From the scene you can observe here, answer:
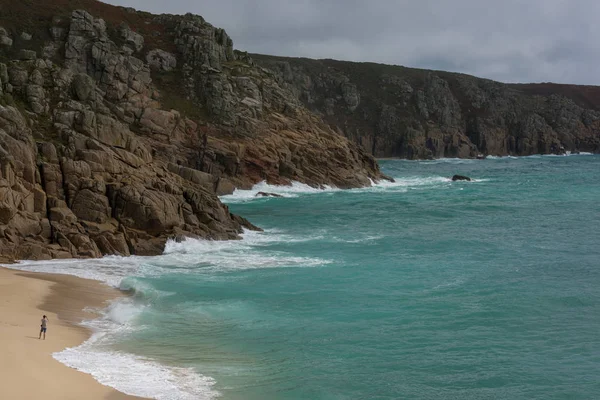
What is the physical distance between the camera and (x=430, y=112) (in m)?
170

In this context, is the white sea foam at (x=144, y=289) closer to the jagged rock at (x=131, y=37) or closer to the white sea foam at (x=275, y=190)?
the white sea foam at (x=275, y=190)

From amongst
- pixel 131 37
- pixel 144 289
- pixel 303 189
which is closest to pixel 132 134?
pixel 144 289

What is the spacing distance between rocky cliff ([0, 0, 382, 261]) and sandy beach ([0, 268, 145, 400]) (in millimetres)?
6001

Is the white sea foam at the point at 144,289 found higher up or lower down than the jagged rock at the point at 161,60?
lower down

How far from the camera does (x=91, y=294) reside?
28.2 meters

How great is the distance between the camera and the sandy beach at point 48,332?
17000 millimetres

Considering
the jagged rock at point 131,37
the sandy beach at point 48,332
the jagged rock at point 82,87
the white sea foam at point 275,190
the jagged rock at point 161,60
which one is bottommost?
the sandy beach at point 48,332

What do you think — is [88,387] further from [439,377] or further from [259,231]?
[259,231]

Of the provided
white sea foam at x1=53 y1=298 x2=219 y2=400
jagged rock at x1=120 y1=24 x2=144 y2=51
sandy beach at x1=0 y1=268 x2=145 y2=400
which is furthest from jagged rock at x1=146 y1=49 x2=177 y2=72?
white sea foam at x1=53 y1=298 x2=219 y2=400

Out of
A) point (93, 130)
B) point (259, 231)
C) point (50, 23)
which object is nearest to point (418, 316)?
point (259, 231)

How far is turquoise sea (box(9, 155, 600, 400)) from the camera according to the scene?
62.7ft

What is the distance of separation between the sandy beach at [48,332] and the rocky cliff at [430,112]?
419 feet

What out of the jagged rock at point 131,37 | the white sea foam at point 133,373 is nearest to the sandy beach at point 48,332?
the white sea foam at point 133,373

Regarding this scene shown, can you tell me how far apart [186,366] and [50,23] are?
226 ft
